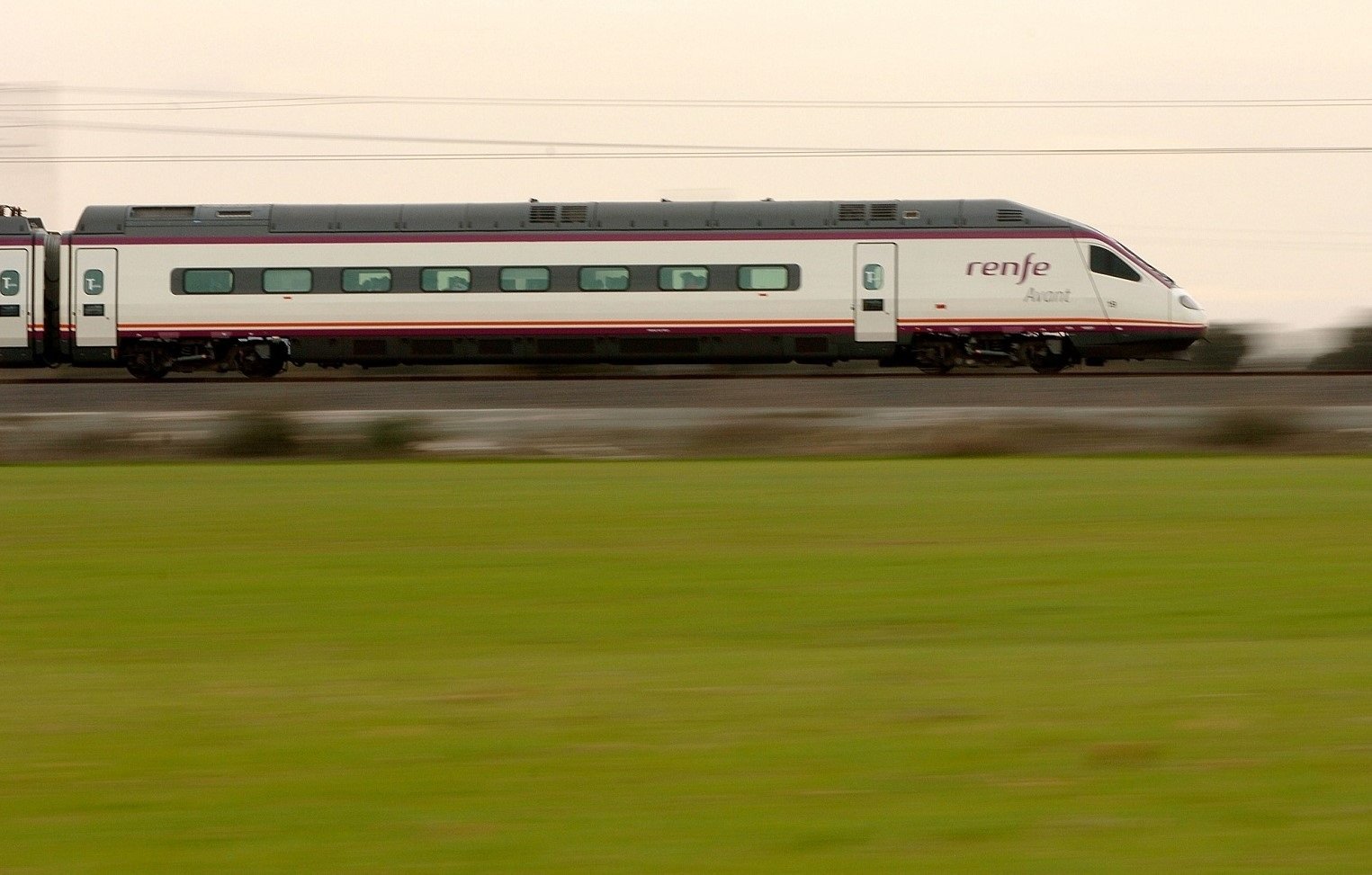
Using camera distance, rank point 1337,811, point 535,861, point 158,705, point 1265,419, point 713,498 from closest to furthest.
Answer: point 535,861, point 1337,811, point 158,705, point 713,498, point 1265,419

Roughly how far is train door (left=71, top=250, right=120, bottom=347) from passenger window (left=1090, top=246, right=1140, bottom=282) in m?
18.3

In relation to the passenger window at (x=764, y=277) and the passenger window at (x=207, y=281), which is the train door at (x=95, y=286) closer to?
the passenger window at (x=207, y=281)

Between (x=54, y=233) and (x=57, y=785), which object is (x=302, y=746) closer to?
(x=57, y=785)

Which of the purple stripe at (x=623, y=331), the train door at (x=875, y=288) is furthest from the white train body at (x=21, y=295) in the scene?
the train door at (x=875, y=288)

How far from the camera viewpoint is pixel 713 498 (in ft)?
45.6

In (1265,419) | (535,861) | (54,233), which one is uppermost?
(54,233)

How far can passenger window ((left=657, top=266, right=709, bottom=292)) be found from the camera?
3050cm

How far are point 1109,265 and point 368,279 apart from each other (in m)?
13.8

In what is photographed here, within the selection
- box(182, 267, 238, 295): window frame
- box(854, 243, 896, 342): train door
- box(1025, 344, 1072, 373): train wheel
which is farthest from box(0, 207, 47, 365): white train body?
box(1025, 344, 1072, 373): train wheel

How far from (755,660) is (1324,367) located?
3161cm

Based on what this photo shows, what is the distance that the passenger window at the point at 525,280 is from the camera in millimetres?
30734

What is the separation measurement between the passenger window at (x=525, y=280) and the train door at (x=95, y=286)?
738 cm

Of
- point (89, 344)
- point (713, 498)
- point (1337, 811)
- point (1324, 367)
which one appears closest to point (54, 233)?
point (89, 344)

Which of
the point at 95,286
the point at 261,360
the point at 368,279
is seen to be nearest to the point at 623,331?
the point at 368,279
